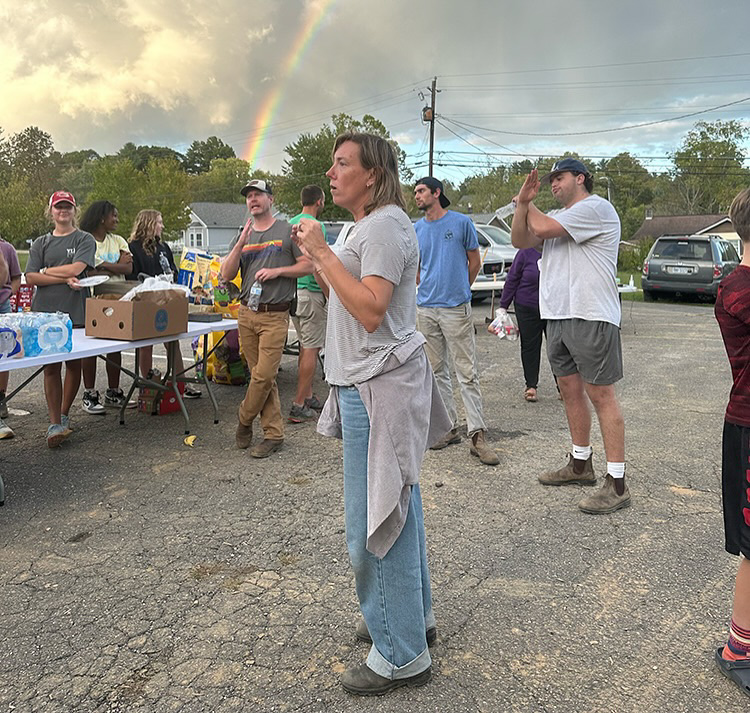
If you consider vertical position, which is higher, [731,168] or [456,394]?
[731,168]

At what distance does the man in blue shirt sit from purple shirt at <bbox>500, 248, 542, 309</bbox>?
182 centimetres

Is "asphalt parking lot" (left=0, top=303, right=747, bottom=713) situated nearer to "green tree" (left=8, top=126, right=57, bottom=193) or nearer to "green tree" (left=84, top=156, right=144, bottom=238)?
"green tree" (left=84, top=156, right=144, bottom=238)

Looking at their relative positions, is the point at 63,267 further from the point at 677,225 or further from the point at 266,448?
the point at 677,225

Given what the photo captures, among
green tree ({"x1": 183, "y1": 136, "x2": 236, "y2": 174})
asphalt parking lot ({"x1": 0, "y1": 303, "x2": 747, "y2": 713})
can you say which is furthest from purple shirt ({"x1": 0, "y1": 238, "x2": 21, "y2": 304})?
green tree ({"x1": 183, "y1": 136, "x2": 236, "y2": 174})

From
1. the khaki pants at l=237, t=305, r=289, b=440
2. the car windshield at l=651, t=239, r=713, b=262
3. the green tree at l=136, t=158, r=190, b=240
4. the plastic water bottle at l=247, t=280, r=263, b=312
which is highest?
the green tree at l=136, t=158, r=190, b=240

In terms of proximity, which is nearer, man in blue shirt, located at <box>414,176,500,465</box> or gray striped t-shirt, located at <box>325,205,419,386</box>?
gray striped t-shirt, located at <box>325,205,419,386</box>

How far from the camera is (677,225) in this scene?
2562 inches

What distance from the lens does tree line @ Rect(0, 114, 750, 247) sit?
1669 inches

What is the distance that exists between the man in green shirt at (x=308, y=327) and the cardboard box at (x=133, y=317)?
4.32 ft

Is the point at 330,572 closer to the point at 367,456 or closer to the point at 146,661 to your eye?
the point at 146,661

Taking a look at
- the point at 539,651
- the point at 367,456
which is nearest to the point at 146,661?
the point at 367,456

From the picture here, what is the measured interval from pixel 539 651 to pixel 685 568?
1140 millimetres

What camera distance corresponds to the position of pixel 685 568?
3307 millimetres

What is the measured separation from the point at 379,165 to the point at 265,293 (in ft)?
9.73
